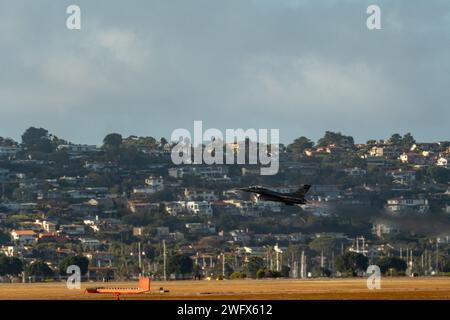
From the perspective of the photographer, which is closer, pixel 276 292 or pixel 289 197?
pixel 276 292

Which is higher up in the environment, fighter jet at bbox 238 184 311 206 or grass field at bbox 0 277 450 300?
fighter jet at bbox 238 184 311 206

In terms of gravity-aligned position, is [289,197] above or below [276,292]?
above

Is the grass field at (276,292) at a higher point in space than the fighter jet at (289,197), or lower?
lower

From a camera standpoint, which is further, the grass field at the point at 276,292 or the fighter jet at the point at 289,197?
the fighter jet at the point at 289,197

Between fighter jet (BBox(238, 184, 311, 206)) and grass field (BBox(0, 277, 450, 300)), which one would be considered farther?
fighter jet (BBox(238, 184, 311, 206))
